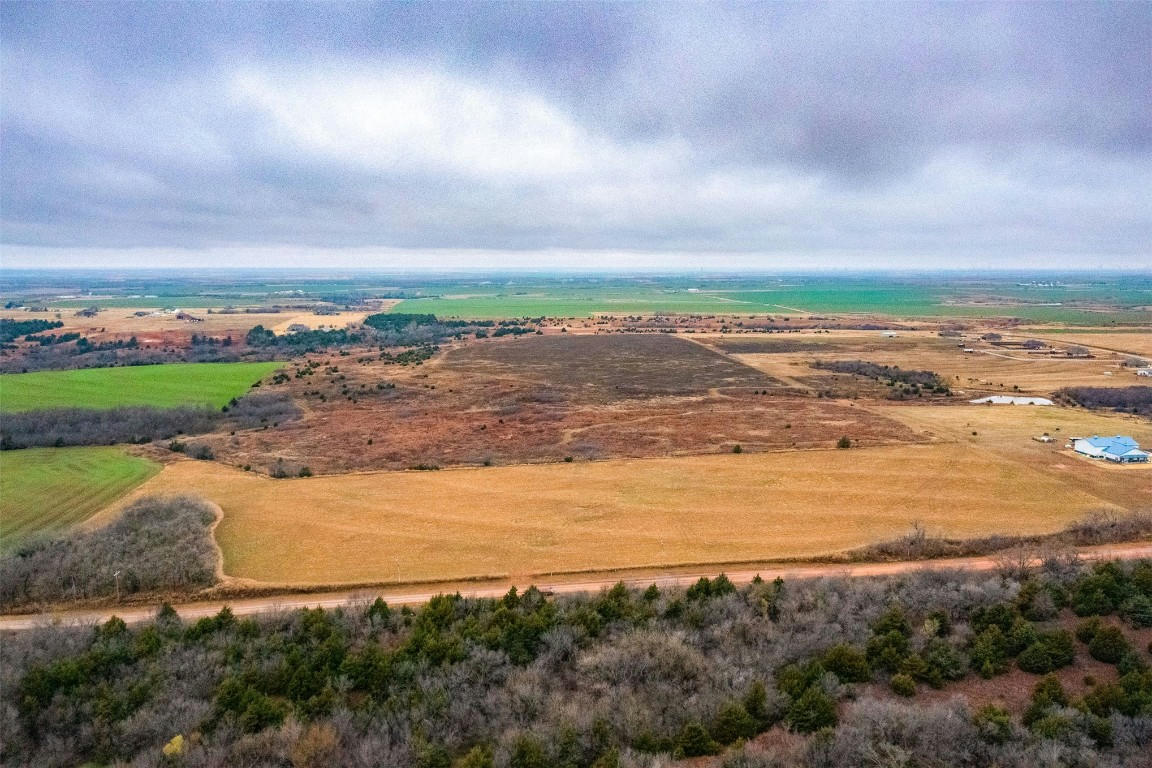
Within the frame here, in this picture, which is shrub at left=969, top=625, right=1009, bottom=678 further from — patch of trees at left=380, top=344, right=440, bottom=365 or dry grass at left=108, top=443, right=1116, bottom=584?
patch of trees at left=380, top=344, right=440, bottom=365

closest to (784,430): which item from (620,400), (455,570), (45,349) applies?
(620,400)

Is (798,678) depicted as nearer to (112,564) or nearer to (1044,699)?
(1044,699)

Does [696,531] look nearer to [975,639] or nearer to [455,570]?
[455,570]

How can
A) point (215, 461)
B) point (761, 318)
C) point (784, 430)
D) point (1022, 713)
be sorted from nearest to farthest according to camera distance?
point (1022, 713) → point (215, 461) → point (784, 430) → point (761, 318)

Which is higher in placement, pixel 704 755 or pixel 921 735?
pixel 921 735

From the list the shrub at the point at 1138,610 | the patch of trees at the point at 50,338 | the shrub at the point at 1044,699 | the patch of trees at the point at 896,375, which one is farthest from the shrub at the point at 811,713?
the patch of trees at the point at 50,338

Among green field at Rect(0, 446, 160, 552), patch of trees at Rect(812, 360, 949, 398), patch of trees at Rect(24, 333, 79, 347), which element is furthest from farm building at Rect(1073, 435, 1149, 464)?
patch of trees at Rect(24, 333, 79, 347)

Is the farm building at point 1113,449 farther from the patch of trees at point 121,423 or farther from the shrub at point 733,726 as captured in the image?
the patch of trees at point 121,423
